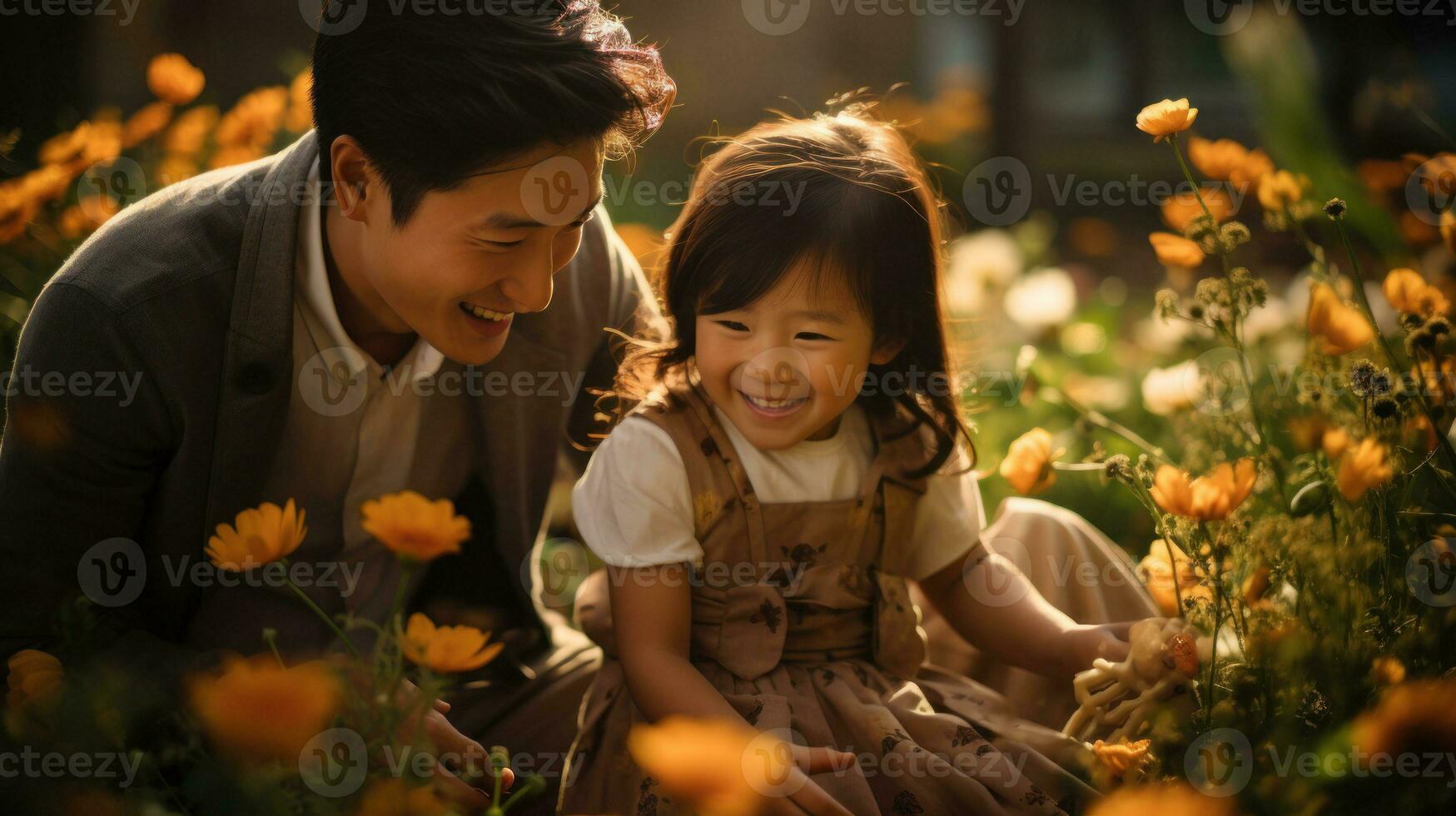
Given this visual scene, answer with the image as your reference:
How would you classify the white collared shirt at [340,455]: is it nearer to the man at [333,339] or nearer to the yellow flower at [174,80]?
the man at [333,339]

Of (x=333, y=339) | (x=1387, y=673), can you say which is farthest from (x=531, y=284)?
(x=1387, y=673)

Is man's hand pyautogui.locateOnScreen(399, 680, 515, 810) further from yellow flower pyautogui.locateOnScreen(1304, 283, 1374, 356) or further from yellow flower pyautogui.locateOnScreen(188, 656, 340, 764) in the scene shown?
yellow flower pyautogui.locateOnScreen(1304, 283, 1374, 356)

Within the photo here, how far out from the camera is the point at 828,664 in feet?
4.72

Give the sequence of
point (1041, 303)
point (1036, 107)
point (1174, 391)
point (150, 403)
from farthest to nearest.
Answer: point (1036, 107) → point (1041, 303) → point (1174, 391) → point (150, 403)

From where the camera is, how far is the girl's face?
1.34 m

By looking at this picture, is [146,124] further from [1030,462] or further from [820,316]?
[1030,462]

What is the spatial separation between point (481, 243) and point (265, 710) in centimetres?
66

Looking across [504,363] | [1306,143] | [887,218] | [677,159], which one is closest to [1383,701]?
[887,218]

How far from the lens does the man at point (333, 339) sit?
4.41ft

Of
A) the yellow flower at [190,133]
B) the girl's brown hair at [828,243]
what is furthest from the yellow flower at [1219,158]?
the yellow flower at [190,133]

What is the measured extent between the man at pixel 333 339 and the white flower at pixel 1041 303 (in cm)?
134

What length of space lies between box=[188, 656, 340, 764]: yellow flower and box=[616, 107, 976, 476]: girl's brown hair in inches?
26.4

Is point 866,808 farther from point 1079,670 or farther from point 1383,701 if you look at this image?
point 1383,701

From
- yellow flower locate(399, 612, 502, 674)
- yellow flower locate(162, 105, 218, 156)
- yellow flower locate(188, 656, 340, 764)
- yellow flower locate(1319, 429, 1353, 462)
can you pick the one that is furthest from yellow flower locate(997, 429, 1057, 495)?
yellow flower locate(162, 105, 218, 156)
